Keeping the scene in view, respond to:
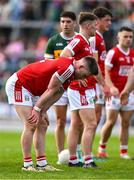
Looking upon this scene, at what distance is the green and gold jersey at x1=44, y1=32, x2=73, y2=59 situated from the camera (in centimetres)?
1494

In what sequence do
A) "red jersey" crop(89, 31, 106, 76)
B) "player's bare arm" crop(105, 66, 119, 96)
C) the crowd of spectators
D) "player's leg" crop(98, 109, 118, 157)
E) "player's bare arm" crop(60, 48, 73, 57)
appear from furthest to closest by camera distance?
the crowd of spectators < "player's leg" crop(98, 109, 118, 157) < "player's bare arm" crop(105, 66, 119, 96) < "red jersey" crop(89, 31, 106, 76) < "player's bare arm" crop(60, 48, 73, 57)

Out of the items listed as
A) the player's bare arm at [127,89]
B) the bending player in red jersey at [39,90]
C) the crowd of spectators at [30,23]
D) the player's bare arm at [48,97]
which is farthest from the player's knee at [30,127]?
the crowd of spectators at [30,23]

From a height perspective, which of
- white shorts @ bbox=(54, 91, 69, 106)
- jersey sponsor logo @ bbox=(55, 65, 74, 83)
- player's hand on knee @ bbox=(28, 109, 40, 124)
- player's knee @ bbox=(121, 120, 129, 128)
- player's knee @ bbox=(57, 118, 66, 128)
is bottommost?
player's knee @ bbox=(121, 120, 129, 128)

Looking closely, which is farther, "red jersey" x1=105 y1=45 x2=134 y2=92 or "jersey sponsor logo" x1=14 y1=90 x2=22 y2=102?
"red jersey" x1=105 y1=45 x2=134 y2=92

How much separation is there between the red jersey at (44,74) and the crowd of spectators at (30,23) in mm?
14636

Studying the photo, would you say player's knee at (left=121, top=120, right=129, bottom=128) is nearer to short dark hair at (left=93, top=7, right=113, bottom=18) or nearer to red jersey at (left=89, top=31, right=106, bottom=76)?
red jersey at (left=89, top=31, right=106, bottom=76)

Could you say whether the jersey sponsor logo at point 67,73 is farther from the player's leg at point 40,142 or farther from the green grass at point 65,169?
the green grass at point 65,169

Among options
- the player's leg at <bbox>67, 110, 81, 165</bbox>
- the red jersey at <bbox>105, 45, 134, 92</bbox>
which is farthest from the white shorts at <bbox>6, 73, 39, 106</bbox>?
the red jersey at <bbox>105, 45, 134, 92</bbox>

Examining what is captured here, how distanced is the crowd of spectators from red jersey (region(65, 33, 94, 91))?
1351 cm

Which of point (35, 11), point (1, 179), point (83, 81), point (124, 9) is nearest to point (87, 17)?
point (83, 81)

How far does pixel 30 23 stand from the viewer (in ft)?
97.7

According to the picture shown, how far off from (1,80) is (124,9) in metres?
4.97

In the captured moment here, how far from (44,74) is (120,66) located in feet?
14.0

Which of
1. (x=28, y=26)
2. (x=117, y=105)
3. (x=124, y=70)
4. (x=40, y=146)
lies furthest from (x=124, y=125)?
(x=28, y=26)
